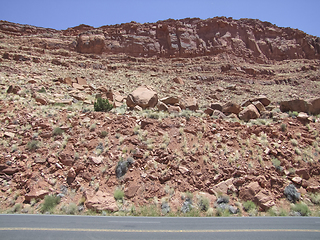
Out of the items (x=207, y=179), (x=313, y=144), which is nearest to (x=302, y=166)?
(x=313, y=144)

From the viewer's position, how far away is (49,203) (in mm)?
7270

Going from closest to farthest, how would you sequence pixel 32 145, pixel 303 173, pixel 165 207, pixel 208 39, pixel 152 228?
pixel 152 228 < pixel 165 207 < pixel 303 173 < pixel 32 145 < pixel 208 39

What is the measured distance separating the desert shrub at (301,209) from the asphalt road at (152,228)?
1.03 meters

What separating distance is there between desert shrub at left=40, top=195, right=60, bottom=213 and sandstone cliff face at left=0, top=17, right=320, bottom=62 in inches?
1449

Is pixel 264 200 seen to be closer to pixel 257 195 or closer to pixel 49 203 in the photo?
pixel 257 195

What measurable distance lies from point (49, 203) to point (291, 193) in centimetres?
927

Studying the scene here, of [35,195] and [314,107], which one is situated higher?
[314,107]

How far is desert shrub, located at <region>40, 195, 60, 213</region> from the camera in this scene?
23.2 ft

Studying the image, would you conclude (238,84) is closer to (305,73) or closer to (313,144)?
(305,73)

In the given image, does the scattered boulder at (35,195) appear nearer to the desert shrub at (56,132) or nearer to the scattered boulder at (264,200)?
the desert shrub at (56,132)

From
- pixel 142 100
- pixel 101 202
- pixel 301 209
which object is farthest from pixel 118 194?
pixel 142 100

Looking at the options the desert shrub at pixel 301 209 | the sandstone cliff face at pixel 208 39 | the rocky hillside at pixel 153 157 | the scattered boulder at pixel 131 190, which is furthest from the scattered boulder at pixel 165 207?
the sandstone cliff face at pixel 208 39

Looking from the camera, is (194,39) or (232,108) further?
(194,39)

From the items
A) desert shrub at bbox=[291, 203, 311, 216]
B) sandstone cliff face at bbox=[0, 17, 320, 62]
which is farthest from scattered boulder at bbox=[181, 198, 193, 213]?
sandstone cliff face at bbox=[0, 17, 320, 62]
